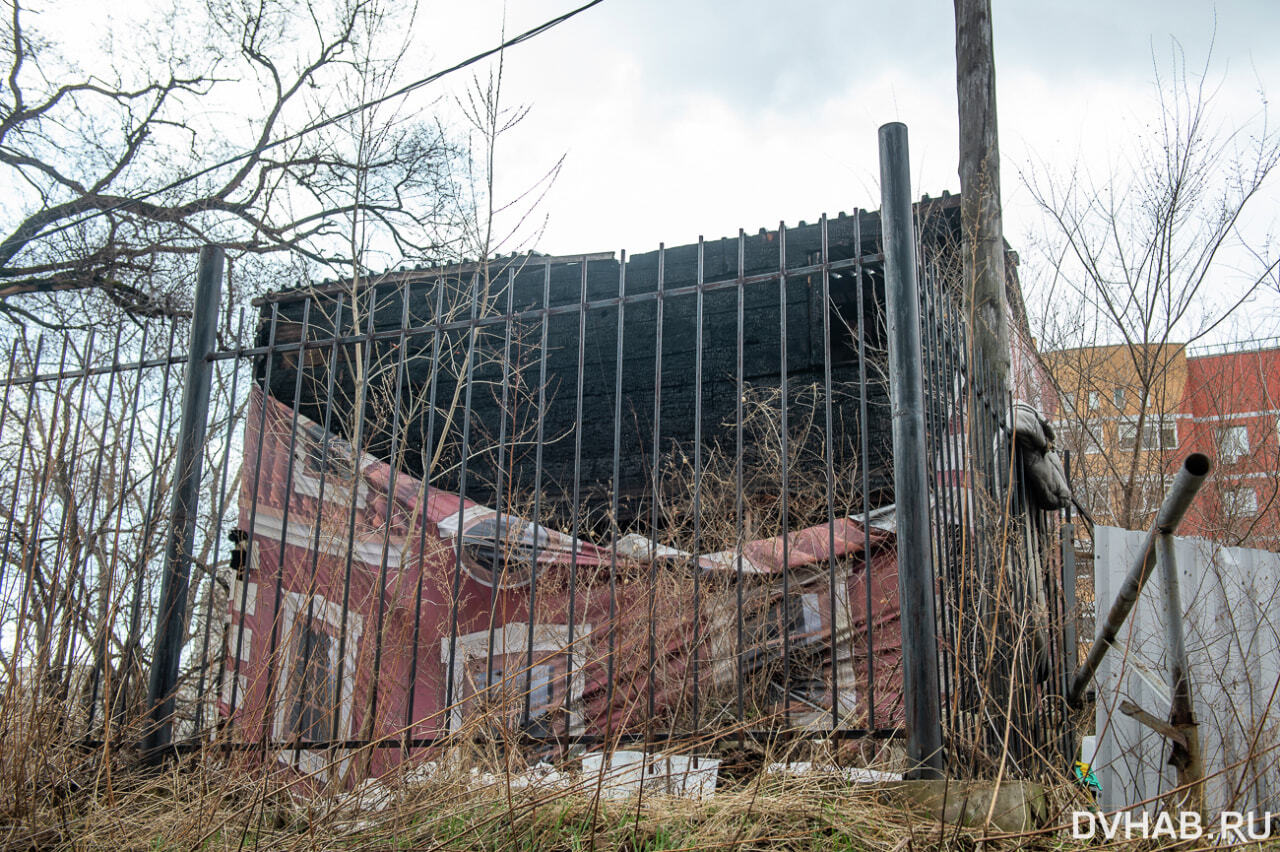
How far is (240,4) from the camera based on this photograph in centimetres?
1376

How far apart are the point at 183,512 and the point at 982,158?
5892mm

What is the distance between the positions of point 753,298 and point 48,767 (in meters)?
9.30

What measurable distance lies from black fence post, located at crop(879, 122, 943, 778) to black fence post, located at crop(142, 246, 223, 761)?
8.74 feet

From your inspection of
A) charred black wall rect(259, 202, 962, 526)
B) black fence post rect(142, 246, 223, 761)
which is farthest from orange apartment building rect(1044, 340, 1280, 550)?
black fence post rect(142, 246, 223, 761)

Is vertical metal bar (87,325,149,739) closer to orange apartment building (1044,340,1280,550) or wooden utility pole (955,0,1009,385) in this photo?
wooden utility pole (955,0,1009,385)

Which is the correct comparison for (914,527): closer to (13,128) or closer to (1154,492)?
(1154,492)

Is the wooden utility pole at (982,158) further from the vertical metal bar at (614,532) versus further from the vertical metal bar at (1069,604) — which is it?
the vertical metal bar at (614,532)

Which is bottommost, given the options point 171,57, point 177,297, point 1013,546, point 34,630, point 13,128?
point 34,630

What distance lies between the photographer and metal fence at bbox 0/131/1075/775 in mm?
2951

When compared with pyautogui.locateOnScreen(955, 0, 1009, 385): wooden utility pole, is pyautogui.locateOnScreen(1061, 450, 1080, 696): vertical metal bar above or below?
below

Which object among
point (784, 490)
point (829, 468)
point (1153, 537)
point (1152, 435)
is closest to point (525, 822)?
point (784, 490)

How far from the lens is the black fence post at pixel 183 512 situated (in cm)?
371

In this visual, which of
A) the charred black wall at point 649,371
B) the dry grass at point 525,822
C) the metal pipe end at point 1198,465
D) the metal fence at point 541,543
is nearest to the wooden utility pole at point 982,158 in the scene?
the metal fence at point 541,543

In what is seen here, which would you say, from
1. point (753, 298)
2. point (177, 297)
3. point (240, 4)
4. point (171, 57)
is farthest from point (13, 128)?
point (753, 298)
